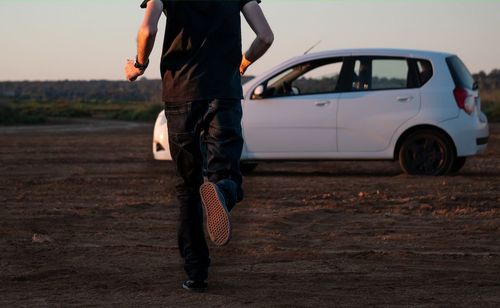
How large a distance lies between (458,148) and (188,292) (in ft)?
29.5

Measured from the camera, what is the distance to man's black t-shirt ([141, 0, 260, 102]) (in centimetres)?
614

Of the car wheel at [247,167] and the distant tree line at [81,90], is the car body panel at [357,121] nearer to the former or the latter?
the car wheel at [247,167]

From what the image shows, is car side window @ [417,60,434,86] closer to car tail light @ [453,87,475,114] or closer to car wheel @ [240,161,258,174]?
car tail light @ [453,87,475,114]

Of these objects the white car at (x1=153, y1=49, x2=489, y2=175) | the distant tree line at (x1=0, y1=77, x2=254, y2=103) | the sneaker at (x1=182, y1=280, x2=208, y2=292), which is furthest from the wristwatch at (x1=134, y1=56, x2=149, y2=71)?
the distant tree line at (x1=0, y1=77, x2=254, y2=103)

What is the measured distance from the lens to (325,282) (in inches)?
267

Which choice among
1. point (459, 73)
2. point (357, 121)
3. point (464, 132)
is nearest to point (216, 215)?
point (357, 121)

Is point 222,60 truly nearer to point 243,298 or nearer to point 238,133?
point 238,133

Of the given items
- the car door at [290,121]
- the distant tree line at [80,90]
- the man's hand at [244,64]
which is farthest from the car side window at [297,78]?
the distant tree line at [80,90]

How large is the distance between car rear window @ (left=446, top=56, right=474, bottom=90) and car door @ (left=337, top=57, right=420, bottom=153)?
49 centimetres

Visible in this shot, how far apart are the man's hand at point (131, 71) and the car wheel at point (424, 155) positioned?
9128 millimetres

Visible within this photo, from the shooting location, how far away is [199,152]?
6.30 metres

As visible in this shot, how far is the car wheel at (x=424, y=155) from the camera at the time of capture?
15.0m

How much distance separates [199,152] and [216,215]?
1.62ft

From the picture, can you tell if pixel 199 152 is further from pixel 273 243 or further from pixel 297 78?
pixel 297 78
